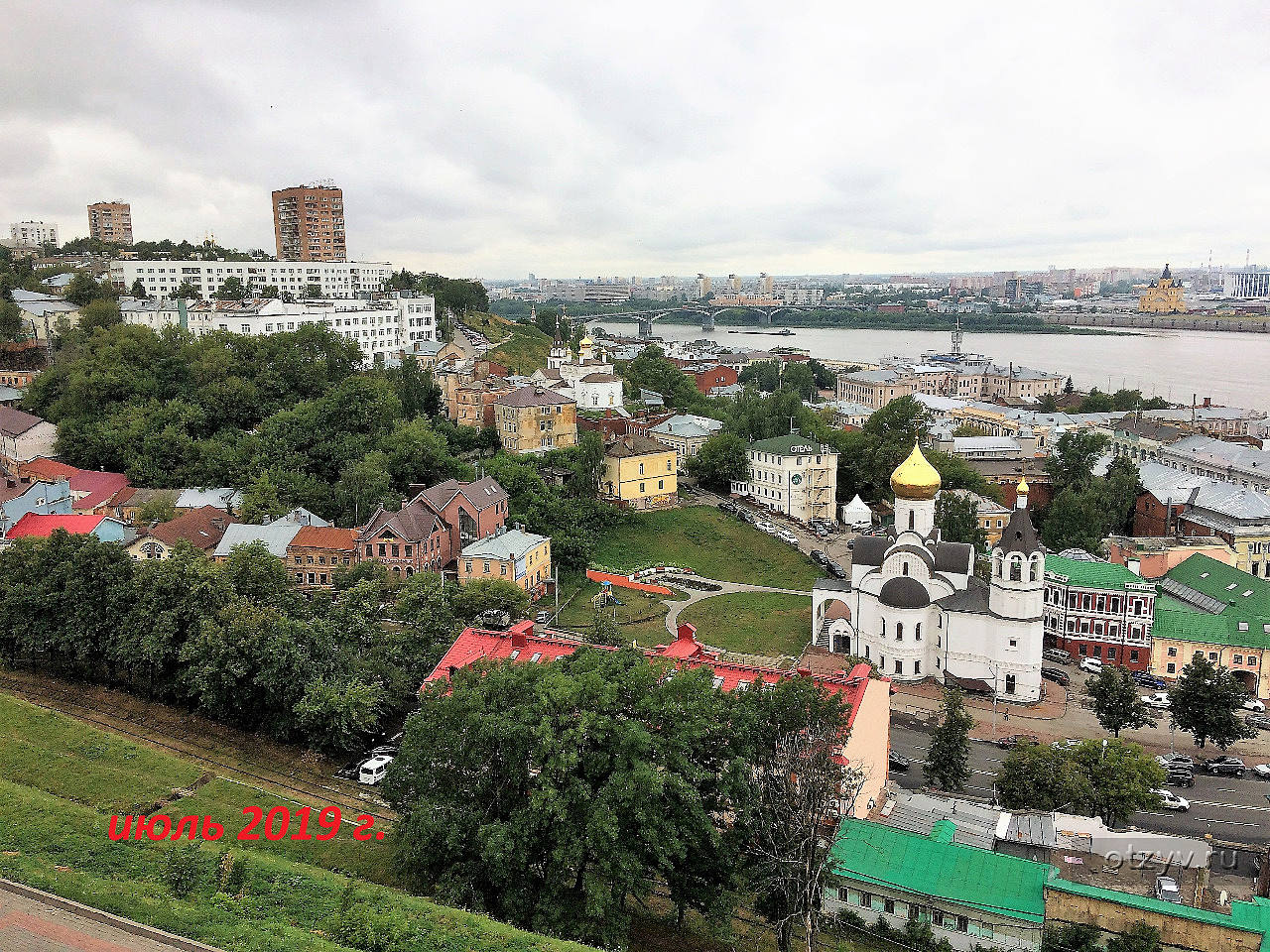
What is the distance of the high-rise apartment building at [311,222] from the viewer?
3319 inches

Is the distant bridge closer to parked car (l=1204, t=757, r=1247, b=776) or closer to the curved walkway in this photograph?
the curved walkway

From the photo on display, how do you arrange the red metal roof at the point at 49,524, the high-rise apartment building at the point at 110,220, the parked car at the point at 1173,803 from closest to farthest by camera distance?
the parked car at the point at 1173,803
the red metal roof at the point at 49,524
the high-rise apartment building at the point at 110,220

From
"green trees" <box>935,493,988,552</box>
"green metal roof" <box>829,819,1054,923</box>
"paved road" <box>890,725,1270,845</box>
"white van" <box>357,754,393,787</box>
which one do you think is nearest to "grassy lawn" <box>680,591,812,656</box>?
"paved road" <box>890,725,1270,845</box>

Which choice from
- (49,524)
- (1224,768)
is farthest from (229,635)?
(1224,768)

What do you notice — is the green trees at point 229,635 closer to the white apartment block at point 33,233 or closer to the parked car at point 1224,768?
the parked car at point 1224,768

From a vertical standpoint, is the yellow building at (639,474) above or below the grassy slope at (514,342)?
below

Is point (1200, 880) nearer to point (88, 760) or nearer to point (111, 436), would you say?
point (88, 760)

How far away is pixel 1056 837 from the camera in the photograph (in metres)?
14.5

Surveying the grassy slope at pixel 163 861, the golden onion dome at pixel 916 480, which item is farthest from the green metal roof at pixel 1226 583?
the grassy slope at pixel 163 861

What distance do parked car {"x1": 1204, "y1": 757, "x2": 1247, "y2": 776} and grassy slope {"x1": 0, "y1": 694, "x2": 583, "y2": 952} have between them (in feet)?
52.8

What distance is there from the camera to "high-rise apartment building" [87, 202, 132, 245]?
100 metres

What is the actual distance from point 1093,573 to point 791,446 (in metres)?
14.4

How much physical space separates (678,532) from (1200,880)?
24801 millimetres

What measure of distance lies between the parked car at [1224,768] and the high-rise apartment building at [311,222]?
78.1 meters
